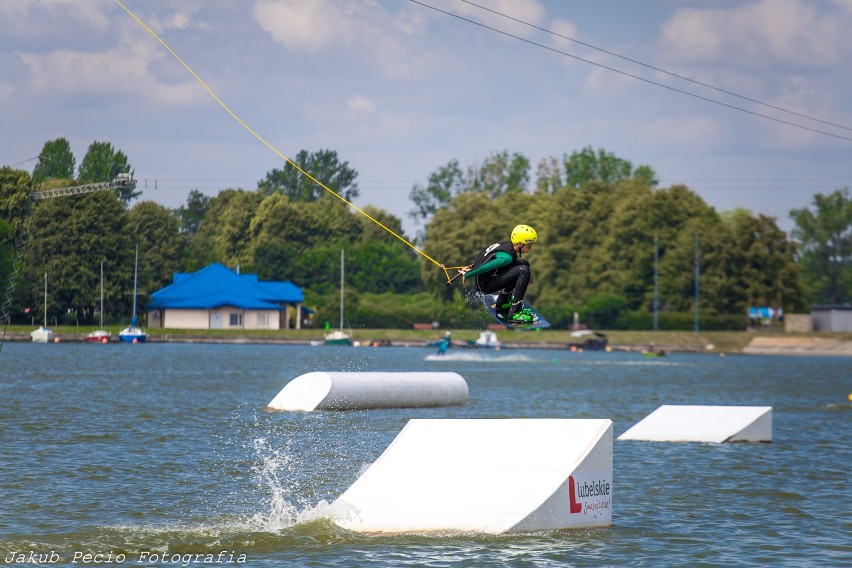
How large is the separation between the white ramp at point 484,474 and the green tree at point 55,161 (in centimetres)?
1911

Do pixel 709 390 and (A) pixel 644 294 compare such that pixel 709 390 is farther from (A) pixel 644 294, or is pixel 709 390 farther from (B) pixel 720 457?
(A) pixel 644 294

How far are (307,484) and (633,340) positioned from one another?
403 feet

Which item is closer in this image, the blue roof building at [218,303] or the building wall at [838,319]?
the building wall at [838,319]

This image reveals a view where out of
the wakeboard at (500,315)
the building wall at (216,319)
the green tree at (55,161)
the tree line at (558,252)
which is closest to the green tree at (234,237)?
the tree line at (558,252)

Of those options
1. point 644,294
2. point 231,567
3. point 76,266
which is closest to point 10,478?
point 231,567

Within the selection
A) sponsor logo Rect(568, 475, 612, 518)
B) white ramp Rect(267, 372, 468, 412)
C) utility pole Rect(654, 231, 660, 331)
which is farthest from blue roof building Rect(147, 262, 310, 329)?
sponsor logo Rect(568, 475, 612, 518)

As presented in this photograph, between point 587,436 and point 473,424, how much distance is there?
196cm

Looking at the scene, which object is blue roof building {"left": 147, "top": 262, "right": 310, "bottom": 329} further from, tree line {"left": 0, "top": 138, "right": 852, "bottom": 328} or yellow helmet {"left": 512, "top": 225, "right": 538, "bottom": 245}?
yellow helmet {"left": 512, "top": 225, "right": 538, "bottom": 245}

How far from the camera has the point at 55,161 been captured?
3809 centimetres

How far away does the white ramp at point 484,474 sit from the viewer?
20.3 metres

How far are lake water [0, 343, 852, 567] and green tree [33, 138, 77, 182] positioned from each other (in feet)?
26.5

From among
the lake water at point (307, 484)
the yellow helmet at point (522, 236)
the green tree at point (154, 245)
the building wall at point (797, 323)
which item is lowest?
the lake water at point (307, 484)

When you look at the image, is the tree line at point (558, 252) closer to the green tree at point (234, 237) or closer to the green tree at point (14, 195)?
the green tree at point (234, 237)

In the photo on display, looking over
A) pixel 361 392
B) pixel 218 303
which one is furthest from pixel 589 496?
pixel 218 303
